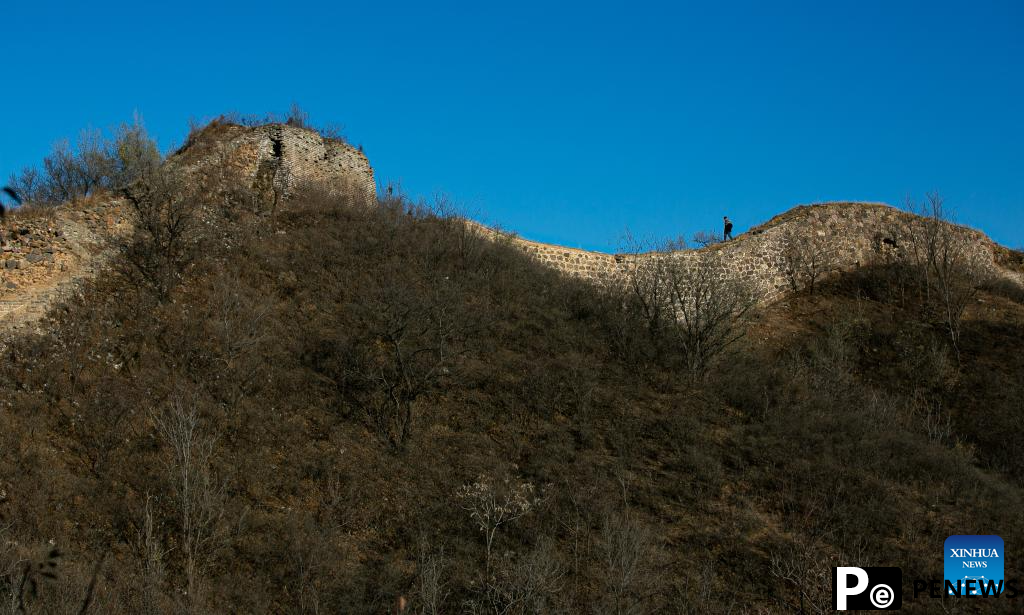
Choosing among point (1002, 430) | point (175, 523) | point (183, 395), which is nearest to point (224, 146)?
point (183, 395)

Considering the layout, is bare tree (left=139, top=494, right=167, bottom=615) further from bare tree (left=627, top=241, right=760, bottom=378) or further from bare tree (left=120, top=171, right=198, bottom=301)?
bare tree (left=627, top=241, right=760, bottom=378)

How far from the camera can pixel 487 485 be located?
17.6 m

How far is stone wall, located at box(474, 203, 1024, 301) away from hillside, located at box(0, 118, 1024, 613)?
5.25ft

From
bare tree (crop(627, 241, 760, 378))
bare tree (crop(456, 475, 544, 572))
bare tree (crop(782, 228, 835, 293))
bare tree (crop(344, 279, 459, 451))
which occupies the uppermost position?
bare tree (crop(782, 228, 835, 293))

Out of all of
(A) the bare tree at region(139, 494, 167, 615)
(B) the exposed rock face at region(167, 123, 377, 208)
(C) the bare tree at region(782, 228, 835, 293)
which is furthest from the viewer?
(C) the bare tree at region(782, 228, 835, 293)

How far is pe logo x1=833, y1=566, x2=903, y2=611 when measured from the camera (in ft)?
51.5

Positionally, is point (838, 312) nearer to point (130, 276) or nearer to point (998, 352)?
point (998, 352)

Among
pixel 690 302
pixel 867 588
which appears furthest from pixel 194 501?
pixel 690 302

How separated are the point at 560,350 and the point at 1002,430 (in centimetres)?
1061

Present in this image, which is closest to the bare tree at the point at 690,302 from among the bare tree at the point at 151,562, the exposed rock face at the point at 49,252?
the bare tree at the point at 151,562

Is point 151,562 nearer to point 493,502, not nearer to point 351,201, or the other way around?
point 493,502

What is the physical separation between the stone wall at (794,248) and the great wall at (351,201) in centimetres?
3

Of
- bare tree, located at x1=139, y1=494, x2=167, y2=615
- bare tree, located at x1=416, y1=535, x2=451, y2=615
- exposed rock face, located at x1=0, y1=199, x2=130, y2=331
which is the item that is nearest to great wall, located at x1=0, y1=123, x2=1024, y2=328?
exposed rock face, located at x1=0, y1=199, x2=130, y2=331

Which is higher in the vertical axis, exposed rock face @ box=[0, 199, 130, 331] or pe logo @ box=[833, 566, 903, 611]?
exposed rock face @ box=[0, 199, 130, 331]
